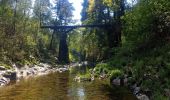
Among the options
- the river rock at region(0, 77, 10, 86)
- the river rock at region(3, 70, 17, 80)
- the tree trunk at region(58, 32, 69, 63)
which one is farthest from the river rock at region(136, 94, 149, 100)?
the tree trunk at region(58, 32, 69, 63)

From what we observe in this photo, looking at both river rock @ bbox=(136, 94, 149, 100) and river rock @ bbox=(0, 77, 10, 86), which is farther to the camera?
river rock @ bbox=(0, 77, 10, 86)

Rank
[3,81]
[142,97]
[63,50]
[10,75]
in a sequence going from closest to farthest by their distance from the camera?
[142,97], [3,81], [10,75], [63,50]

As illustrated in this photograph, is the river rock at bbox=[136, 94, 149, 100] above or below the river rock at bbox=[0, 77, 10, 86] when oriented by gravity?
Result: above

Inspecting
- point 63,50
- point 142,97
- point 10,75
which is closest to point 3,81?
point 10,75

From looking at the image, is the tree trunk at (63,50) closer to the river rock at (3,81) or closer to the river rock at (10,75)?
the river rock at (10,75)

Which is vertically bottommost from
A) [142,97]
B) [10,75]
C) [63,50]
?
[63,50]

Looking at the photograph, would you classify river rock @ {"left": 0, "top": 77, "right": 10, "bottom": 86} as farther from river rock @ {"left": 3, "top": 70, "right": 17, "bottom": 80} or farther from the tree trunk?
the tree trunk

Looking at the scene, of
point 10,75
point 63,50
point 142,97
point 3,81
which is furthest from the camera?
point 63,50

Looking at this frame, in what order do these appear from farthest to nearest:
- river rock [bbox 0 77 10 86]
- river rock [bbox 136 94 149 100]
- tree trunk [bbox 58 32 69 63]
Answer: tree trunk [bbox 58 32 69 63]
river rock [bbox 0 77 10 86]
river rock [bbox 136 94 149 100]

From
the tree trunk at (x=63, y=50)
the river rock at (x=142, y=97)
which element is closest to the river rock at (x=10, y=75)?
the river rock at (x=142, y=97)

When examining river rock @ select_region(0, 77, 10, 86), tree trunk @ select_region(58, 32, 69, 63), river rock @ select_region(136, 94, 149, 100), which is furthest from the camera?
tree trunk @ select_region(58, 32, 69, 63)

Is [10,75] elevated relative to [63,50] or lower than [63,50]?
elevated

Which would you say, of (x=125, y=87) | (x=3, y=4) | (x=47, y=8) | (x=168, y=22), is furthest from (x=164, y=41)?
(x=47, y=8)

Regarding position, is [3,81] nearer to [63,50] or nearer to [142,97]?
[142,97]
